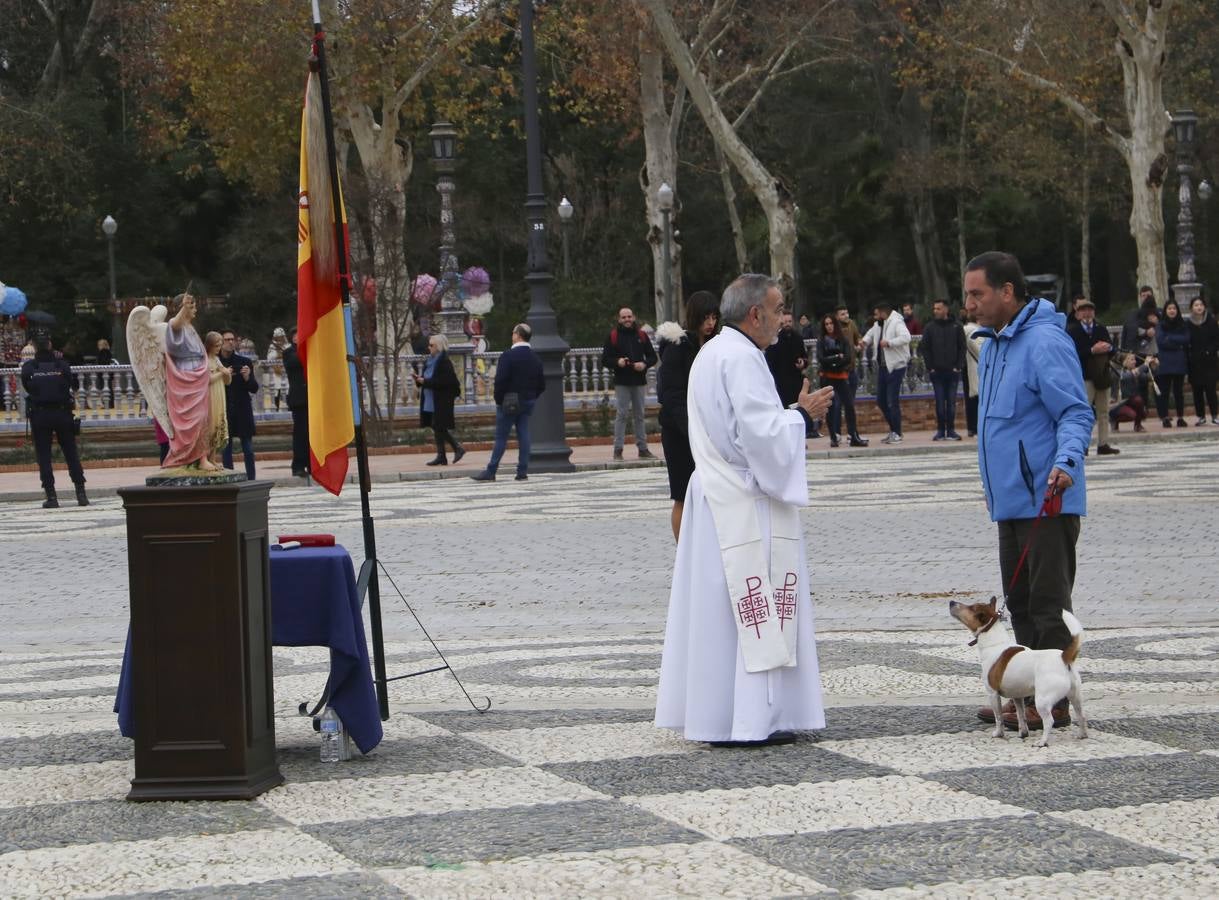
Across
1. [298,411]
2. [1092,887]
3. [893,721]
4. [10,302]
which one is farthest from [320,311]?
[10,302]

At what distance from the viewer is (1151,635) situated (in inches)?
393

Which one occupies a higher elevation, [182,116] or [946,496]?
[182,116]

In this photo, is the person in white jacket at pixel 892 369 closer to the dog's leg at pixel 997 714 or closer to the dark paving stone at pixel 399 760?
the dog's leg at pixel 997 714

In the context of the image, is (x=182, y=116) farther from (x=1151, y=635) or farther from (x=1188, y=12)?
(x=1151, y=635)

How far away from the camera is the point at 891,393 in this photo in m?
28.1

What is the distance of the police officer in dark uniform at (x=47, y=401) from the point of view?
22000mm

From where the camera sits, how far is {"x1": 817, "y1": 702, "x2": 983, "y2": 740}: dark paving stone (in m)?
7.34

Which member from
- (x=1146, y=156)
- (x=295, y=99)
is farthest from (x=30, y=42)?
(x=1146, y=156)

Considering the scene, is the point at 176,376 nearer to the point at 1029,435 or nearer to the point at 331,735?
the point at 331,735

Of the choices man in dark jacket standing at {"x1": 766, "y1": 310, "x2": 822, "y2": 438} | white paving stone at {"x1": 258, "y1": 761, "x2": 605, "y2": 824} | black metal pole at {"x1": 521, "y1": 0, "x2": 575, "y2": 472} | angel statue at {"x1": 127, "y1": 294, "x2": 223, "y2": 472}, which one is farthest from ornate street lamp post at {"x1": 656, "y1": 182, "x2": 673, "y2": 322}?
white paving stone at {"x1": 258, "y1": 761, "x2": 605, "y2": 824}

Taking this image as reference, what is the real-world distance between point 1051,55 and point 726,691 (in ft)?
135

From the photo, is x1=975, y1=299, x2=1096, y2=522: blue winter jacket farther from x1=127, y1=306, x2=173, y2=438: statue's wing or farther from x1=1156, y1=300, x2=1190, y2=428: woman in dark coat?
x1=1156, y1=300, x2=1190, y2=428: woman in dark coat

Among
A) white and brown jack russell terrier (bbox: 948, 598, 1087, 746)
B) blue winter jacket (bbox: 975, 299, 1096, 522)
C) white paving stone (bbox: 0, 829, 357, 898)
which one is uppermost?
blue winter jacket (bbox: 975, 299, 1096, 522)

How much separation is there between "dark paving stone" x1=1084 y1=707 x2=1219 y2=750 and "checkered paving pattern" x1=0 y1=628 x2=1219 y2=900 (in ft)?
0.06
